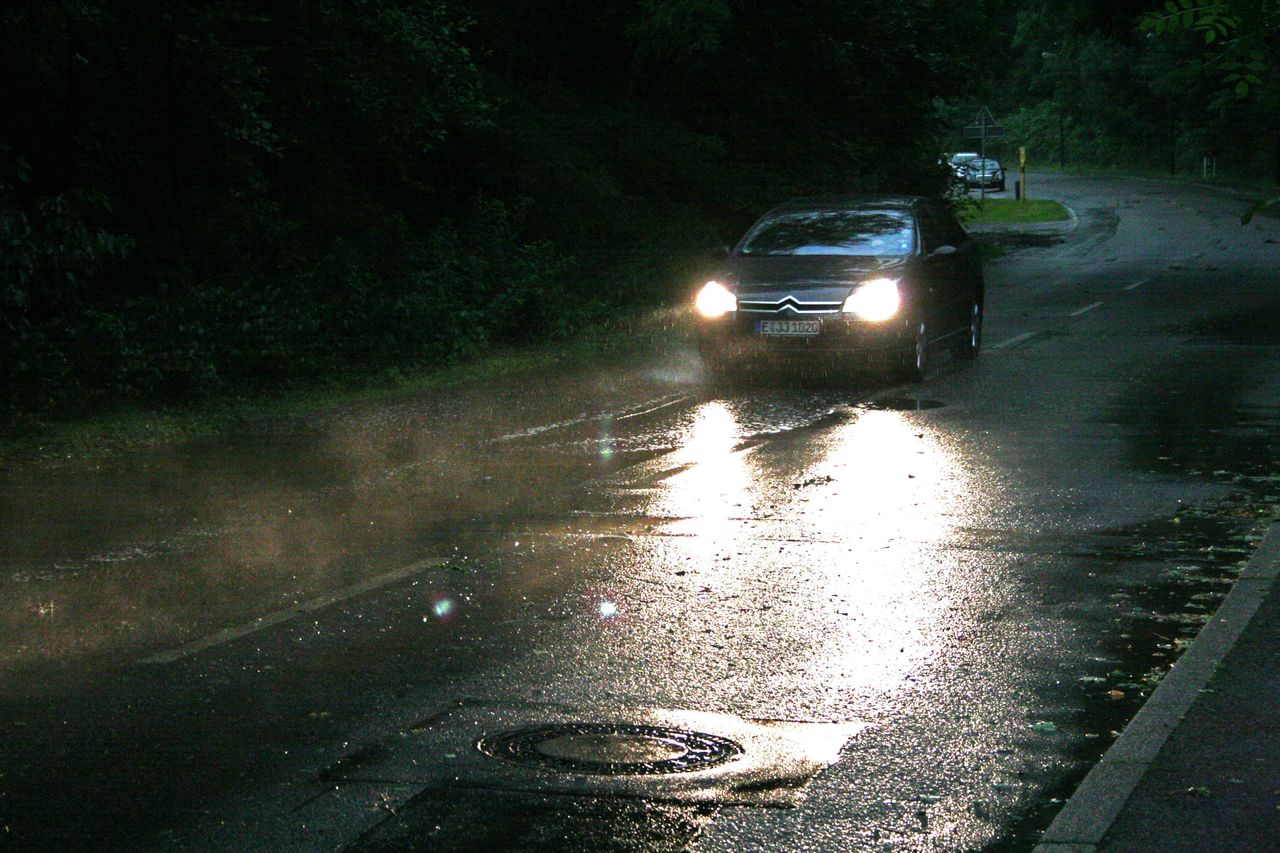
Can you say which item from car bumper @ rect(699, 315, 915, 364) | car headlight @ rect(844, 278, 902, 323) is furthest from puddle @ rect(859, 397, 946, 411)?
car headlight @ rect(844, 278, 902, 323)

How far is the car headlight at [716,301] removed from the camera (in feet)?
53.0

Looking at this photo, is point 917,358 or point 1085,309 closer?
point 917,358

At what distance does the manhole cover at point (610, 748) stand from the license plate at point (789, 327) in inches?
410

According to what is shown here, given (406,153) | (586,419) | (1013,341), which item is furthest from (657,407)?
(406,153)

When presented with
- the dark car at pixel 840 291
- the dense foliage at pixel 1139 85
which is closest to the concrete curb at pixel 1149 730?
the dense foliage at pixel 1139 85

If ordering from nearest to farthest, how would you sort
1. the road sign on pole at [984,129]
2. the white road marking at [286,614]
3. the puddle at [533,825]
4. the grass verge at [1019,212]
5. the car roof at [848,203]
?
the puddle at [533,825]
the white road marking at [286,614]
the car roof at [848,203]
the road sign on pole at [984,129]
the grass verge at [1019,212]

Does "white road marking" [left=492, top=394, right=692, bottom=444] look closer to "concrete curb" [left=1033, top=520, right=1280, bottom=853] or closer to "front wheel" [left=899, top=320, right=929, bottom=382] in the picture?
"front wheel" [left=899, top=320, right=929, bottom=382]

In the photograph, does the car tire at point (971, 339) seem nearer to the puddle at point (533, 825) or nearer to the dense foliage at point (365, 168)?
Result: the dense foliage at point (365, 168)

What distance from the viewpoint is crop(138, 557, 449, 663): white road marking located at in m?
6.73

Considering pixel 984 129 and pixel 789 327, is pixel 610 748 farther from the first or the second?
pixel 984 129

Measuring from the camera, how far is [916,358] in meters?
16.1

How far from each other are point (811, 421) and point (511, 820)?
910 cm

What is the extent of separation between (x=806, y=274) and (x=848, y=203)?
6.42ft

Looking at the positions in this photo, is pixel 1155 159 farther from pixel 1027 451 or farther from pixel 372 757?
pixel 372 757
